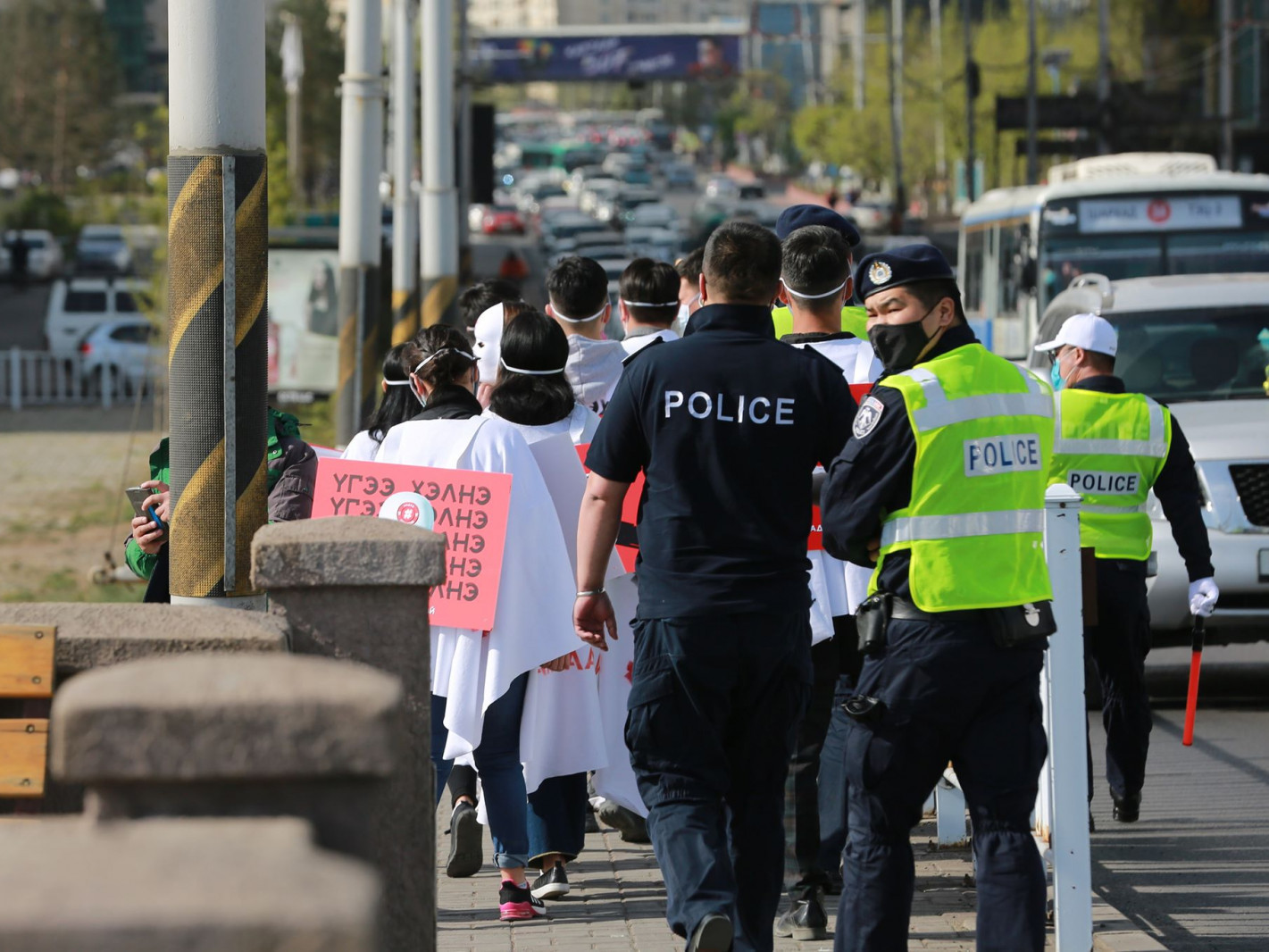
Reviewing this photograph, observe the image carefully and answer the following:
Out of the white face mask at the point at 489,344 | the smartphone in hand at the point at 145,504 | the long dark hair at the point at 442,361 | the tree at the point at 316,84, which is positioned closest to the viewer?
the smartphone in hand at the point at 145,504

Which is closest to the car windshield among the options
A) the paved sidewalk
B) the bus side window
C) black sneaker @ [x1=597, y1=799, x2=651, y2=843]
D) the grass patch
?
the paved sidewalk

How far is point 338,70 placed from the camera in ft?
236

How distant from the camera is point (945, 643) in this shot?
4.89 metres

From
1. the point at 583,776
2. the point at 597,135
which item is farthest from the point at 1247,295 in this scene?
the point at 597,135

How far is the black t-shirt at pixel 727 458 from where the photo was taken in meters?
5.21

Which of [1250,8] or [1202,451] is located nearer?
[1202,451]

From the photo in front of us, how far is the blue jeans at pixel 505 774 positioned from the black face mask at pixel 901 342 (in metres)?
1.87

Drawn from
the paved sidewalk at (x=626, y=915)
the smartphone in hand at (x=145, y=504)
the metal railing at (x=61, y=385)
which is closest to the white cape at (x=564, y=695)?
the paved sidewalk at (x=626, y=915)

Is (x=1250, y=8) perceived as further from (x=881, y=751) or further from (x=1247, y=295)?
(x=881, y=751)

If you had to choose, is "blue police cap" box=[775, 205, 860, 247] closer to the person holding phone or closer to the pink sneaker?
the person holding phone

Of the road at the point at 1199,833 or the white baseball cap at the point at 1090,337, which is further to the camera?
the white baseball cap at the point at 1090,337

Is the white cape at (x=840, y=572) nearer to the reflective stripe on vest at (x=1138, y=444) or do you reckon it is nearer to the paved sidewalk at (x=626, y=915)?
the paved sidewalk at (x=626, y=915)

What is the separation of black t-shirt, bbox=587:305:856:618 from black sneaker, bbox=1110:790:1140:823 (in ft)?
8.94

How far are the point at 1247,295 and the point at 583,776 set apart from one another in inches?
265
